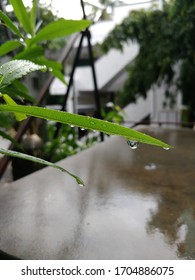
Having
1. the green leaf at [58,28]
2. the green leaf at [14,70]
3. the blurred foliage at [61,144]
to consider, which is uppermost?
the green leaf at [58,28]

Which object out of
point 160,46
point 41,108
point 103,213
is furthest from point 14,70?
point 160,46

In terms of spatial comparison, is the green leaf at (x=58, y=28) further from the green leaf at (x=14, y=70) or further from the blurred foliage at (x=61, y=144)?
the blurred foliage at (x=61, y=144)

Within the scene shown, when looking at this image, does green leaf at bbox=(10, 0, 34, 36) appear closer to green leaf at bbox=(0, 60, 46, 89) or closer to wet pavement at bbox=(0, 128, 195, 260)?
green leaf at bbox=(0, 60, 46, 89)

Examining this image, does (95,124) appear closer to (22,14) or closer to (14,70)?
(14,70)

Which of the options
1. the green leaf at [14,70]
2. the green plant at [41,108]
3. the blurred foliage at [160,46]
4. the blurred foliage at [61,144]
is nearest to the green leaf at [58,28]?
the green plant at [41,108]

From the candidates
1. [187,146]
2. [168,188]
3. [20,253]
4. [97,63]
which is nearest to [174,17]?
[187,146]

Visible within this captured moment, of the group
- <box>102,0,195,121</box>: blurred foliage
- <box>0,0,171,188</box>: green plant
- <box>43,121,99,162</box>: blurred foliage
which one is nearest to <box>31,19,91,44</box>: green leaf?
<box>0,0,171,188</box>: green plant
